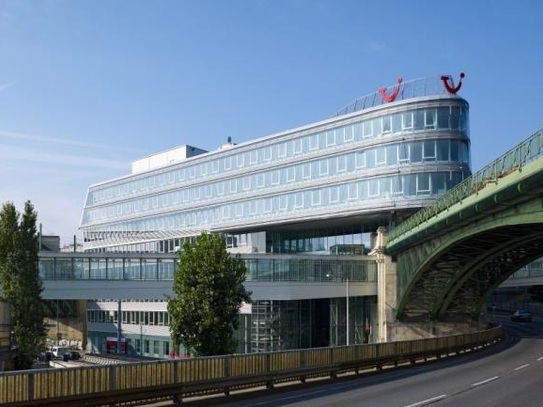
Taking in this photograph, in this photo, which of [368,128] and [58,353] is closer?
[368,128]

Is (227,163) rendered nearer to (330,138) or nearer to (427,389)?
(330,138)

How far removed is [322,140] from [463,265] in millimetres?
22967

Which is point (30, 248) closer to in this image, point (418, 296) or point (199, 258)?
point (199, 258)

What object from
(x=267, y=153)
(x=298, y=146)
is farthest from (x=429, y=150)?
(x=267, y=153)

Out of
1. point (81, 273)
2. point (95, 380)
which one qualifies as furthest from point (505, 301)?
point (95, 380)

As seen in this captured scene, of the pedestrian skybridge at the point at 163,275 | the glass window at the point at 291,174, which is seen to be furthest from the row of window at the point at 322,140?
the pedestrian skybridge at the point at 163,275

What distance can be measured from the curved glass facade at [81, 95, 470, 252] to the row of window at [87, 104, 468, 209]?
9cm

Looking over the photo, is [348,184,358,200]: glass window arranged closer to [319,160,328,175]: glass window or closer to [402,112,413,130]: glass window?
[319,160,328,175]: glass window

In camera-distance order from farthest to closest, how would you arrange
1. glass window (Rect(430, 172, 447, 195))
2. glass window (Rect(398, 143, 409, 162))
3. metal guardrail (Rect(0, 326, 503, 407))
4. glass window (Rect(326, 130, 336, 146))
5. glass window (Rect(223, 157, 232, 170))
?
glass window (Rect(223, 157, 232, 170)), glass window (Rect(326, 130, 336, 146)), glass window (Rect(398, 143, 409, 162)), glass window (Rect(430, 172, 447, 195)), metal guardrail (Rect(0, 326, 503, 407))

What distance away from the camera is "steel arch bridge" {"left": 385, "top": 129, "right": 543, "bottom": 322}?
99.0 ft

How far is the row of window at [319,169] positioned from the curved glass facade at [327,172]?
0.09m

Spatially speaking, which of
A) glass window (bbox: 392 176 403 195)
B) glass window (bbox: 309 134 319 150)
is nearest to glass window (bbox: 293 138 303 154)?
glass window (bbox: 309 134 319 150)

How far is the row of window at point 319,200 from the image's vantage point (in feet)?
207

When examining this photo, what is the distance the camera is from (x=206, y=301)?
32062 millimetres
